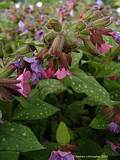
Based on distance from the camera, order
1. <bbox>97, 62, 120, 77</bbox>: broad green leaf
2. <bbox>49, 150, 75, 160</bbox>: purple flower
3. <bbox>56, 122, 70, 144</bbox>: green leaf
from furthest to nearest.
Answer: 1. <bbox>97, 62, 120, 77</bbox>: broad green leaf
2. <bbox>56, 122, 70, 144</bbox>: green leaf
3. <bbox>49, 150, 75, 160</bbox>: purple flower

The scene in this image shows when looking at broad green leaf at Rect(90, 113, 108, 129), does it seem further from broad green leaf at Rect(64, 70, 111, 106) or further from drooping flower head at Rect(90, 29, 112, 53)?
drooping flower head at Rect(90, 29, 112, 53)

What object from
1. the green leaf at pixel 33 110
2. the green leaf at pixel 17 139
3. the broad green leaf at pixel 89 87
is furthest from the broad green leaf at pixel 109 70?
the green leaf at pixel 17 139

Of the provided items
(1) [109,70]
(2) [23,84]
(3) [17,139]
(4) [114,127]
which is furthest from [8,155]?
(1) [109,70]

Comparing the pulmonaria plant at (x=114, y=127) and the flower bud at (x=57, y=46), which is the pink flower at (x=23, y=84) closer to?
the flower bud at (x=57, y=46)

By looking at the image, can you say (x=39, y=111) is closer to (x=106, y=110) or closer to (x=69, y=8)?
(x=106, y=110)

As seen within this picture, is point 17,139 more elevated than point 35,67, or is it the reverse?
point 35,67

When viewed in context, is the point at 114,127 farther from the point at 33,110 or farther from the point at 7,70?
the point at 7,70

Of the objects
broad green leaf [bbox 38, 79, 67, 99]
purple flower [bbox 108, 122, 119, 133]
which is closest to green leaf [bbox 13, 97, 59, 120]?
broad green leaf [bbox 38, 79, 67, 99]
